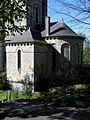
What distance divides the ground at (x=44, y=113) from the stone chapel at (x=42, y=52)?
1611 centimetres

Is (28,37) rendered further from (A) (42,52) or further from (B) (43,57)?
(B) (43,57)

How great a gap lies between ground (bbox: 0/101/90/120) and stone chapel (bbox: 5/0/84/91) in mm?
16114

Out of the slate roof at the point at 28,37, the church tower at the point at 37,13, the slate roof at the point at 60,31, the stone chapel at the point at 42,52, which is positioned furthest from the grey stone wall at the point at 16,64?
the church tower at the point at 37,13

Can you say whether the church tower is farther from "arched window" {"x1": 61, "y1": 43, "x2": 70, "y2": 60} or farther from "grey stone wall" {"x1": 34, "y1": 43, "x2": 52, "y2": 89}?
"arched window" {"x1": 61, "y1": 43, "x2": 70, "y2": 60}

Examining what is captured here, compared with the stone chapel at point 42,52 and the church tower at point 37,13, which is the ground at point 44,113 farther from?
the church tower at point 37,13

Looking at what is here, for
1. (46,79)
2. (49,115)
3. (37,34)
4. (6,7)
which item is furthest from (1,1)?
(37,34)

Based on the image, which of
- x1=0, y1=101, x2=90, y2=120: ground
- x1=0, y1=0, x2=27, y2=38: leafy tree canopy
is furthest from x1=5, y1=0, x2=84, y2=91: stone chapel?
x1=0, y1=101, x2=90, y2=120: ground

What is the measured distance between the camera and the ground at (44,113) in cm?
750

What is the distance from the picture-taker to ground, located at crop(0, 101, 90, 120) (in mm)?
7500

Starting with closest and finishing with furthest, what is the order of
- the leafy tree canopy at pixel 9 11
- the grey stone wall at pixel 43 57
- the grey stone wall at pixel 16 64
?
the leafy tree canopy at pixel 9 11 < the grey stone wall at pixel 16 64 < the grey stone wall at pixel 43 57

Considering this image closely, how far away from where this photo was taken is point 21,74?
26.8 m

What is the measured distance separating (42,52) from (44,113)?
772 inches

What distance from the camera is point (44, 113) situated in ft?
26.3

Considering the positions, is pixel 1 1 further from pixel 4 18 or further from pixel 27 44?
pixel 27 44
